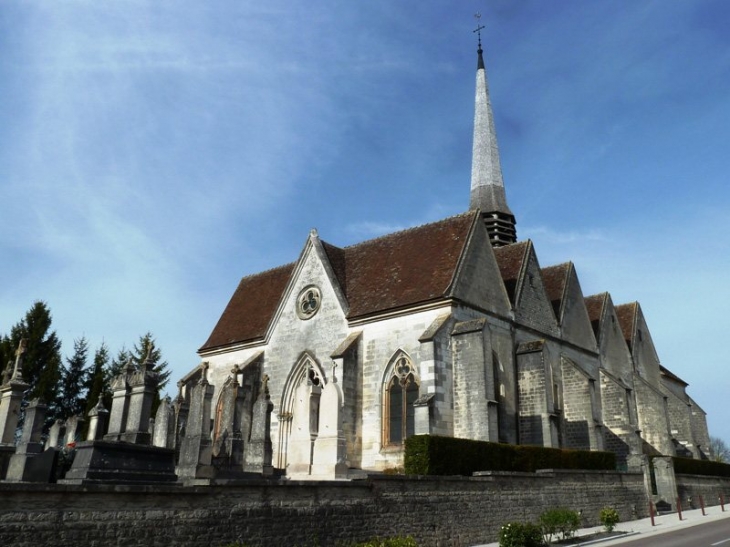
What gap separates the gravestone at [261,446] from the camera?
635 inches

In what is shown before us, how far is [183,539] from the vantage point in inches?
403

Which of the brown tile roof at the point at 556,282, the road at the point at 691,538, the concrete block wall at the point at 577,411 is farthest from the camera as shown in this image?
the brown tile roof at the point at 556,282

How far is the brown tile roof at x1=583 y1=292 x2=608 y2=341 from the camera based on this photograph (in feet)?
109

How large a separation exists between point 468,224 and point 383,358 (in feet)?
21.7

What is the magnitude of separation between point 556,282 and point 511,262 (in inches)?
153

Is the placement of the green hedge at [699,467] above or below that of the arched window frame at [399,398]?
below

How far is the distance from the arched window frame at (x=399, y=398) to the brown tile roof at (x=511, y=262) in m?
6.10

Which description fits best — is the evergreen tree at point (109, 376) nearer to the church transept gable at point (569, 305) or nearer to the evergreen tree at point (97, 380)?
the evergreen tree at point (97, 380)

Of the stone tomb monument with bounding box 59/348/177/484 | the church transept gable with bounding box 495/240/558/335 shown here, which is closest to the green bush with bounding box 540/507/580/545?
the stone tomb monument with bounding box 59/348/177/484

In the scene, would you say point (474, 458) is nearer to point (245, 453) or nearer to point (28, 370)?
point (245, 453)

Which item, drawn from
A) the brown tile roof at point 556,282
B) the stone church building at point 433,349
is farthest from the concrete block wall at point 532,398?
the brown tile roof at point 556,282

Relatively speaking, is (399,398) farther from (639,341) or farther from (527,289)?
(639,341)

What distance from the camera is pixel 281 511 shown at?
1171cm

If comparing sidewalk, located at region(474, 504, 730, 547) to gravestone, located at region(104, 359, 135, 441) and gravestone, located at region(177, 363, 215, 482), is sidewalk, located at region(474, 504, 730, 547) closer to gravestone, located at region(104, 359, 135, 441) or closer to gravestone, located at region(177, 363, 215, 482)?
gravestone, located at region(177, 363, 215, 482)
